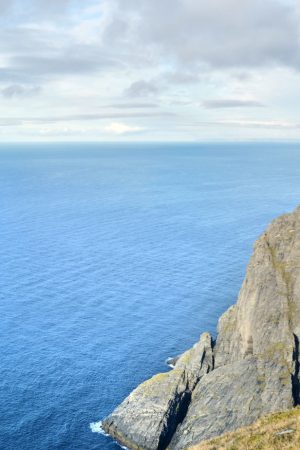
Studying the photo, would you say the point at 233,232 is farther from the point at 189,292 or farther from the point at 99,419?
the point at 99,419

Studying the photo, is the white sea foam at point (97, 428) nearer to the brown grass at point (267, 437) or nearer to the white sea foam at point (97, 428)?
the white sea foam at point (97, 428)

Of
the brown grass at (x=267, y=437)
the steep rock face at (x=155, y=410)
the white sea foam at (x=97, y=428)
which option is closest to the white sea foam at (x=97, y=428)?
the white sea foam at (x=97, y=428)

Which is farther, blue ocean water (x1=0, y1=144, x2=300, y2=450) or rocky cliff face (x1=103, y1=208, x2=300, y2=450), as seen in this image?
blue ocean water (x1=0, y1=144, x2=300, y2=450)

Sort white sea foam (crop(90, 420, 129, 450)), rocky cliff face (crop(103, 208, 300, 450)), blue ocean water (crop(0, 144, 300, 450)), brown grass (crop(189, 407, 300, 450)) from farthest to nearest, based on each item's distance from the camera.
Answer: blue ocean water (crop(0, 144, 300, 450)) → white sea foam (crop(90, 420, 129, 450)) → rocky cliff face (crop(103, 208, 300, 450)) → brown grass (crop(189, 407, 300, 450))

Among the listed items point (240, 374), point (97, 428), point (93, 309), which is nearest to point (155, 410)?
point (97, 428)

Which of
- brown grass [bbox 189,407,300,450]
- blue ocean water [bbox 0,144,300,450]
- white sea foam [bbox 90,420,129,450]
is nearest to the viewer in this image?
brown grass [bbox 189,407,300,450]

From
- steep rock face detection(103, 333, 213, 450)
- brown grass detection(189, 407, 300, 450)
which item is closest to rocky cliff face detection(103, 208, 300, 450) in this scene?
steep rock face detection(103, 333, 213, 450)

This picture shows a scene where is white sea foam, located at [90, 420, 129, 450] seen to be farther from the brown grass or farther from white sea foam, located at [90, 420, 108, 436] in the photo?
the brown grass
